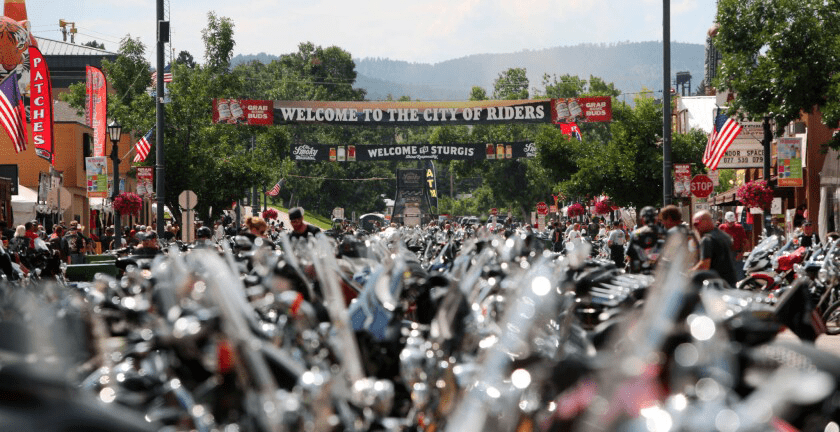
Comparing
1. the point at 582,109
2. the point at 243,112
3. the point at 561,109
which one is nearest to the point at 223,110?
the point at 243,112

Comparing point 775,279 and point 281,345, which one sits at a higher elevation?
point 281,345

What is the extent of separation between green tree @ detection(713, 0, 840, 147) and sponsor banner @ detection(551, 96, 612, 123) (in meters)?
19.7

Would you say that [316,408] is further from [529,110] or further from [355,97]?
[355,97]

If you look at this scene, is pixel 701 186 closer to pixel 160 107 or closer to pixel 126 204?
pixel 160 107

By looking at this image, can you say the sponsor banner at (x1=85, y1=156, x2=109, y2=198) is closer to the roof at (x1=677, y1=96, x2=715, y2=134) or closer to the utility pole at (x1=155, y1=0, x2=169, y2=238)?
the utility pole at (x1=155, y1=0, x2=169, y2=238)

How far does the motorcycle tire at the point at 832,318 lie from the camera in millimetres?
15909

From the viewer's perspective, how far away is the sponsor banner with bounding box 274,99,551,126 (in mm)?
49031

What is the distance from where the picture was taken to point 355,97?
115688 millimetres

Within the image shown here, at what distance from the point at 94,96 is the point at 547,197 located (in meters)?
73.4

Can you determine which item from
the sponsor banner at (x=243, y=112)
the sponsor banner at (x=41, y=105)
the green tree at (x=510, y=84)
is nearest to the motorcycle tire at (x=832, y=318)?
the sponsor banner at (x=41, y=105)

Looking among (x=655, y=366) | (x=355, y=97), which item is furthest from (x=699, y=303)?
(x=355, y=97)

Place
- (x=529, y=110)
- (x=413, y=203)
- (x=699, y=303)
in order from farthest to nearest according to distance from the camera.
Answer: (x=413, y=203) < (x=529, y=110) < (x=699, y=303)

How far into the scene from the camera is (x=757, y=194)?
30.9 m

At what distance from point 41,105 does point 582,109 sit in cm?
2195
